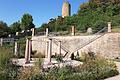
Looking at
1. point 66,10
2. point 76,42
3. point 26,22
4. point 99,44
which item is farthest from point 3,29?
point 99,44

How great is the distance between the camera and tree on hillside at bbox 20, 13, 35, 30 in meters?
52.1

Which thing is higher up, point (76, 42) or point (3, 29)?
point (3, 29)

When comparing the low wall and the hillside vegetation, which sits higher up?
the hillside vegetation

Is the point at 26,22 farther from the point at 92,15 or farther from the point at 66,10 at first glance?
the point at 92,15

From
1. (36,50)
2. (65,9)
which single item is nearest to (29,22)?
(65,9)

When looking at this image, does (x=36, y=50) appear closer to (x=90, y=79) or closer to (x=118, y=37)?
(x=118, y=37)

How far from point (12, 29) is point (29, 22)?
3.73 m

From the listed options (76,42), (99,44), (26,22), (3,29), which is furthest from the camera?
(26,22)

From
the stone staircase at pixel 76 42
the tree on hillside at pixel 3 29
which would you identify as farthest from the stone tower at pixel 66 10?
the stone staircase at pixel 76 42

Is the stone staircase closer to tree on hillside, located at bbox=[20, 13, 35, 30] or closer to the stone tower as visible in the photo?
tree on hillside, located at bbox=[20, 13, 35, 30]

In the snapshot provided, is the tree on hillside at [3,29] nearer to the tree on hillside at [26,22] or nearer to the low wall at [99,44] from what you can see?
the tree on hillside at [26,22]

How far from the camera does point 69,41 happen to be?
3006 cm

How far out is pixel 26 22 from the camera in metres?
52.0

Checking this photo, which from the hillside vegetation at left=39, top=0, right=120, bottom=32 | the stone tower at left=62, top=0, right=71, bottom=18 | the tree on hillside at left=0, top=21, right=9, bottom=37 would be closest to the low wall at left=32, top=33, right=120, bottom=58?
the hillside vegetation at left=39, top=0, right=120, bottom=32
